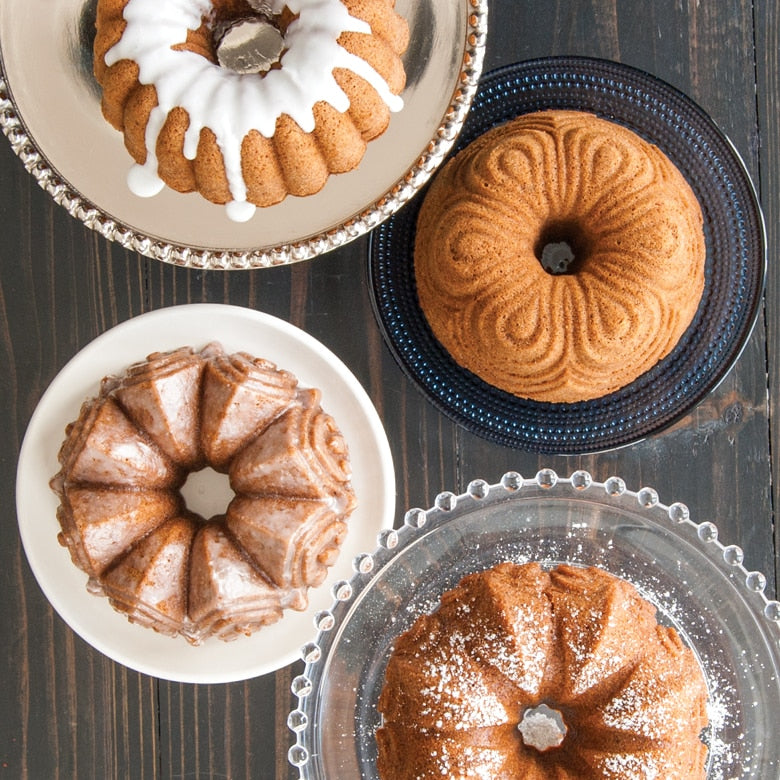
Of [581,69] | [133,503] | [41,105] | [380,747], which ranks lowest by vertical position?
[380,747]

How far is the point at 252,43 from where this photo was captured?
1.23 meters

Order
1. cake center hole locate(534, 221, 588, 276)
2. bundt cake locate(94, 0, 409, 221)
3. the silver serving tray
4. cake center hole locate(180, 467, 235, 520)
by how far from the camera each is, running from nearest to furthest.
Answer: bundt cake locate(94, 0, 409, 221) → the silver serving tray → cake center hole locate(534, 221, 588, 276) → cake center hole locate(180, 467, 235, 520)

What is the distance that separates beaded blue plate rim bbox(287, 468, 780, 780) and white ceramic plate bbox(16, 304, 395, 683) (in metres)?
0.19

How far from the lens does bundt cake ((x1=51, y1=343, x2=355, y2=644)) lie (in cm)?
139

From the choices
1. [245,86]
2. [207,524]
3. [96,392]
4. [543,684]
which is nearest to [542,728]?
[543,684]

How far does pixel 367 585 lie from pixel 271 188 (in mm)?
561

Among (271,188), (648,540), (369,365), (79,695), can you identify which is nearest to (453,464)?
(369,365)

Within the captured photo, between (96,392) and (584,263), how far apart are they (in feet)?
2.60

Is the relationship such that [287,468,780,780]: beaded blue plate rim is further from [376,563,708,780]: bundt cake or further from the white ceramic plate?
the white ceramic plate

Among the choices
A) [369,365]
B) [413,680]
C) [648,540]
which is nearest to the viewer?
[413,680]

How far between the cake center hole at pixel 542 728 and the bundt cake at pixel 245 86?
2.81 ft

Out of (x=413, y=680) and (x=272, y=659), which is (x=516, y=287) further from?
(x=272, y=659)

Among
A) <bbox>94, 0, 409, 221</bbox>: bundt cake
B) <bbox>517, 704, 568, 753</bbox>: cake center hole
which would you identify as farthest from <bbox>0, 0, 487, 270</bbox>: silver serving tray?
<bbox>517, 704, 568, 753</bbox>: cake center hole

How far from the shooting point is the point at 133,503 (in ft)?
4.60
